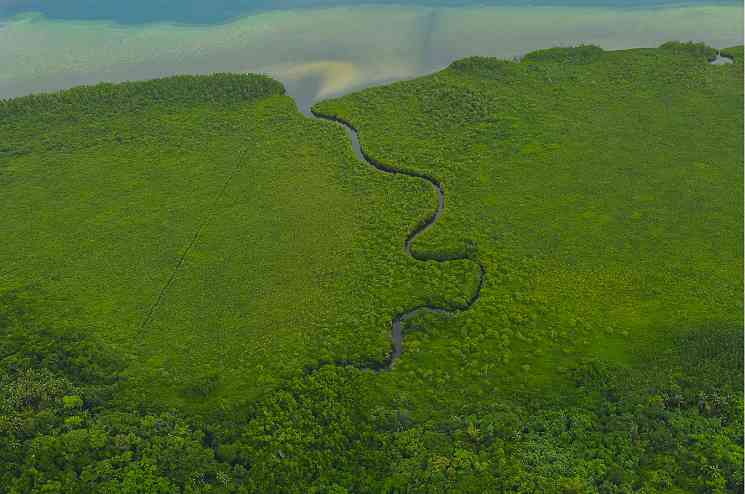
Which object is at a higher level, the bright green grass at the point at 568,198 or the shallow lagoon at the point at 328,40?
the shallow lagoon at the point at 328,40

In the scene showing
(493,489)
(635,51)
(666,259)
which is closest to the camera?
(493,489)

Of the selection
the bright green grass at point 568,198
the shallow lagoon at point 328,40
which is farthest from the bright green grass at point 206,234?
the shallow lagoon at point 328,40

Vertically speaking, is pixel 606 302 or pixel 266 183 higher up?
pixel 266 183

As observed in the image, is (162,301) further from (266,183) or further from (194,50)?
(194,50)

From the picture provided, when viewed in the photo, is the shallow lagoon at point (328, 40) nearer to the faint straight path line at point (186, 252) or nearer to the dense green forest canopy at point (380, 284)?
the dense green forest canopy at point (380, 284)

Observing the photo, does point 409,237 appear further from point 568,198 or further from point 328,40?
point 328,40

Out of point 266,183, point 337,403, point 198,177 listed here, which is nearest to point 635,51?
point 266,183

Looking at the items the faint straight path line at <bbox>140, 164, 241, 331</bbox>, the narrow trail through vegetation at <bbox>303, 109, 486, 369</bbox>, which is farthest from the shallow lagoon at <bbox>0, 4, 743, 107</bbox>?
the faint straight path line at <bbox>140, 164, 241, 331</bbox>
